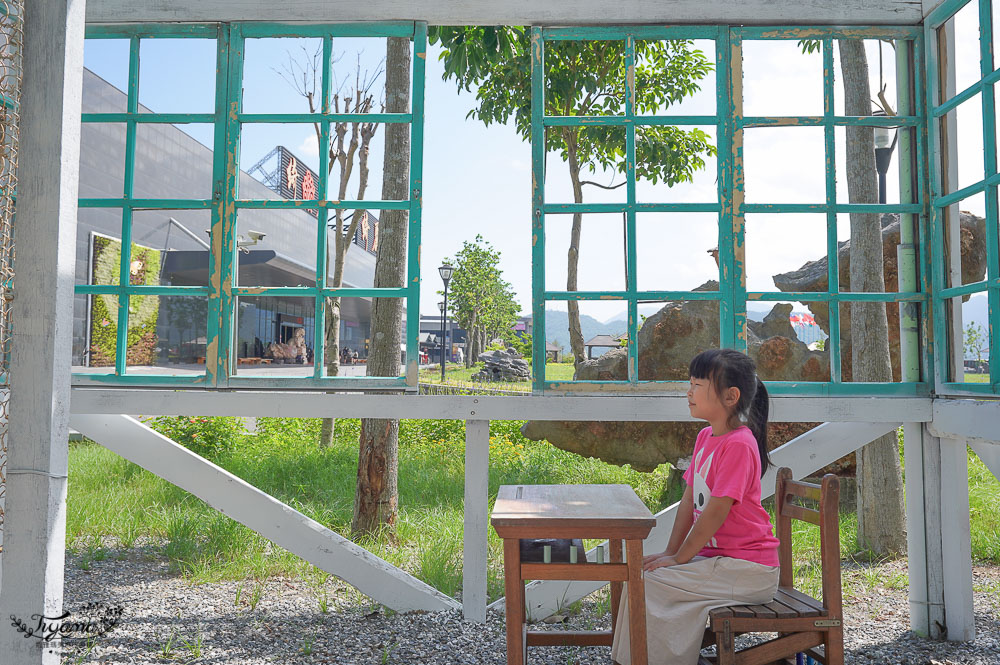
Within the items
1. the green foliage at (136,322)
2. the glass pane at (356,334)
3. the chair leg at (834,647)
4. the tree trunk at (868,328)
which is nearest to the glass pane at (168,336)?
the green foliage at (136,322)

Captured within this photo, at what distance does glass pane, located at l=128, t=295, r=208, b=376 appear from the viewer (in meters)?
3.62

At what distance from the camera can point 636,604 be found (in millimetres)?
2244

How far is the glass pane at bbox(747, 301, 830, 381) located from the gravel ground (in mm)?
2044

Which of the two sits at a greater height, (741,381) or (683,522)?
(741,381)

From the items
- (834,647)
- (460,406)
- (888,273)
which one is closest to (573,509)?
(834,647)

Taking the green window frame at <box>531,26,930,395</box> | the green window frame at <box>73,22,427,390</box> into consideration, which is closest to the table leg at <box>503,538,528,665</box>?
the green window frame at <box>531,26,930,395</box>

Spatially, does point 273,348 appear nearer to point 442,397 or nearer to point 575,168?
point 442,397

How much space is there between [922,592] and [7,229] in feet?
13.4

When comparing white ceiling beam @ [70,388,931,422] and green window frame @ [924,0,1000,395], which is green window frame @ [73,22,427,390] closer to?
white ceiling beam @ [70,388,931,422]

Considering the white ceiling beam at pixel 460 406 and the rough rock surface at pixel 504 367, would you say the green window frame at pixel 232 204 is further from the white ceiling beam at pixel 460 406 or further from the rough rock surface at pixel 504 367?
the rough rock surface at pixel 504 367

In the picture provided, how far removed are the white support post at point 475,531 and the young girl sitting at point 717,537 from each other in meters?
1.08

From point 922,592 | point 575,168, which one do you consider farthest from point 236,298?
point 575,168

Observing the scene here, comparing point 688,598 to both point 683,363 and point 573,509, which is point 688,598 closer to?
point 573,509

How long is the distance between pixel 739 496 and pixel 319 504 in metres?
4.11
